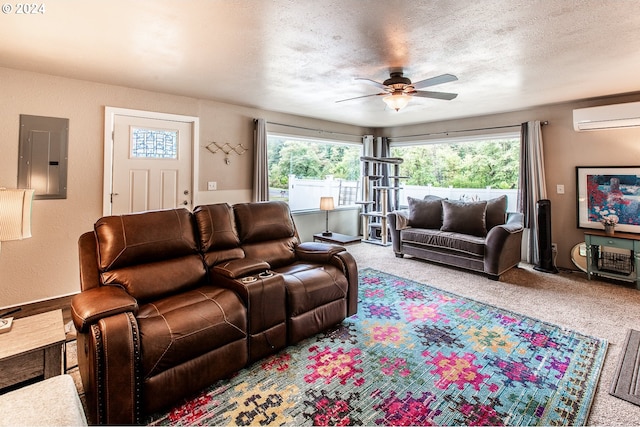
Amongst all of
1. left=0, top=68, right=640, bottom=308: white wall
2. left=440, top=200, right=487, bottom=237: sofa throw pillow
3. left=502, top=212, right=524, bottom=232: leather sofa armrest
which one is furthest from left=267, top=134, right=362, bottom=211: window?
left=502, top=212, right=524, bottom=232: leather sofa armrest

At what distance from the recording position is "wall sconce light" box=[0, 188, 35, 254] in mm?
2029

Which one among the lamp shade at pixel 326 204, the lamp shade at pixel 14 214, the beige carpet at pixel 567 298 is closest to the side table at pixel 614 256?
the beige carpet at pixel 567 298

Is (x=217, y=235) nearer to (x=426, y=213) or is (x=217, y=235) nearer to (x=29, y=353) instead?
(x=29, y=353)

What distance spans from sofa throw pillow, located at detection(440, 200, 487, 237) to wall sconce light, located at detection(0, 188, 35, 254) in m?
4.89

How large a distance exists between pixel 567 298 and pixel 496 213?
4.85 feet

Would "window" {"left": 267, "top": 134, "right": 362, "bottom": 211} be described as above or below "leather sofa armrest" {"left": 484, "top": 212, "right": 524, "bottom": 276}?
above

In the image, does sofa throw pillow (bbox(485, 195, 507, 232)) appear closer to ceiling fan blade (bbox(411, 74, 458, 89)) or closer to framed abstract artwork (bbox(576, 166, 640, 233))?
framed abstract artwork (bbox(576, 166, 640, 233))

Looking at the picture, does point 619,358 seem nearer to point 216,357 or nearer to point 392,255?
point 216,357

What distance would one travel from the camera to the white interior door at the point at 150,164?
3859 mm

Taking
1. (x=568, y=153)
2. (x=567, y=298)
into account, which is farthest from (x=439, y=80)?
(x=568, y=153)

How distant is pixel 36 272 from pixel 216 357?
282cm

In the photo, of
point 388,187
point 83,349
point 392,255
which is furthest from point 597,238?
point 83,349

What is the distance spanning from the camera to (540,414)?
1758 mm

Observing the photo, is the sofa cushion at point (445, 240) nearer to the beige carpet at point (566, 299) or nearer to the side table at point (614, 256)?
the beige carpet at point (566, 299)
